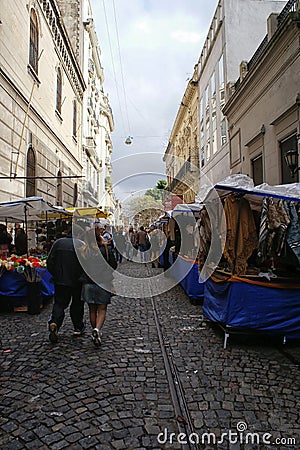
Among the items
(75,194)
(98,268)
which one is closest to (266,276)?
(98,268)

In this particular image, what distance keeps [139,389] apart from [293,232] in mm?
3068

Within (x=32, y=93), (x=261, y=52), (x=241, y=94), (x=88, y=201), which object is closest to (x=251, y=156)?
(x=241, y=94)

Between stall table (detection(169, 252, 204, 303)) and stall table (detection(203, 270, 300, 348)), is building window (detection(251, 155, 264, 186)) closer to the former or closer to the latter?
stall table (detection(169, 252, 204, 303))

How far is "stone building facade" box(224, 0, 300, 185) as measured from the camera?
11305 millimetres

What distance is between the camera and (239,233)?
5.66m

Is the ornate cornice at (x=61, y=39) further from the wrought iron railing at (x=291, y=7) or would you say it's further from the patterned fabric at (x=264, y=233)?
the patterned fabric at (x=264, y=233)

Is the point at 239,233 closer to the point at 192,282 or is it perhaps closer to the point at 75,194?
the point at 192,282

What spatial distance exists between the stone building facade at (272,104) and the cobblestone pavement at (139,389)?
23.5 feet

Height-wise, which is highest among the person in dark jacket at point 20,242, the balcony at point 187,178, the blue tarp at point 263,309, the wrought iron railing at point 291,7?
the wrought iron railing at point 291,7

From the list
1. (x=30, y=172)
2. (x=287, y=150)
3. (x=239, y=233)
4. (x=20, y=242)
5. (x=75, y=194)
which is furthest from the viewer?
(x=75, y=194)

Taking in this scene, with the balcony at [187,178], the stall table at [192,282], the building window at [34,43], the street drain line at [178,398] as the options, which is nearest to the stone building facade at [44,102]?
the building window at [34,43]

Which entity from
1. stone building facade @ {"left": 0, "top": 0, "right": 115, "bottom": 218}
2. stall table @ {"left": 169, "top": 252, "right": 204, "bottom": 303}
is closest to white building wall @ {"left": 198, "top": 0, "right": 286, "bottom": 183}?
stone building facade @ {"left": 0, "top": 0, "right": 115, "bottom": 218}

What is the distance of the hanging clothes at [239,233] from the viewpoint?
18.4 ft

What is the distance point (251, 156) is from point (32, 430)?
14.0 m
